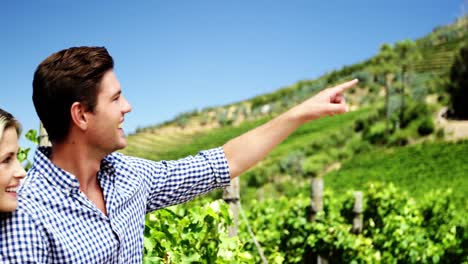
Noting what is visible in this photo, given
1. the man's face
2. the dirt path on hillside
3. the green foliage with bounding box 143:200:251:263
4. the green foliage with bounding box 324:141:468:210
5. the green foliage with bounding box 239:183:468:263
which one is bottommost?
the green foliage with bounding box 324:141:468:210

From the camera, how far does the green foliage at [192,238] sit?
2.60m

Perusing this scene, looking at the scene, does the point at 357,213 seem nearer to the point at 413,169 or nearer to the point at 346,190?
the point at 346,190

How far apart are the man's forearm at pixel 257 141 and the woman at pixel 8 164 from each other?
2.29 ft

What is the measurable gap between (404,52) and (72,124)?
1414 inches

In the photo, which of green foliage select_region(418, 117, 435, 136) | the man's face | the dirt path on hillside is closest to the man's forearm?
the man's face

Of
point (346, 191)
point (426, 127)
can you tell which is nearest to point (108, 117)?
point (346, 191)

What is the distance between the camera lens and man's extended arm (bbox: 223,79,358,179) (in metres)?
1.88

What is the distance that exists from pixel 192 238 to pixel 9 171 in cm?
171

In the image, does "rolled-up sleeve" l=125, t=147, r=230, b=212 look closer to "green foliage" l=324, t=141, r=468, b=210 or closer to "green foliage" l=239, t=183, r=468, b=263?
"green foliage" l=239, t=183, r=468, b=263

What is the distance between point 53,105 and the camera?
4.87 ft

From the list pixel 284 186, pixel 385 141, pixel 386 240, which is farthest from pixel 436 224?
pixel 385 141

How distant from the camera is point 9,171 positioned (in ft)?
4.41

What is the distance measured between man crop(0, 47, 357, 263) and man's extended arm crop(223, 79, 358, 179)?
1.07 feet

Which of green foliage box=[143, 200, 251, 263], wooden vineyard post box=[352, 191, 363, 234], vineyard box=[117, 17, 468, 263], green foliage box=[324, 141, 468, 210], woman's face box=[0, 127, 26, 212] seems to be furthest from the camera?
green foliage box=[324, 141, 468, 210]
